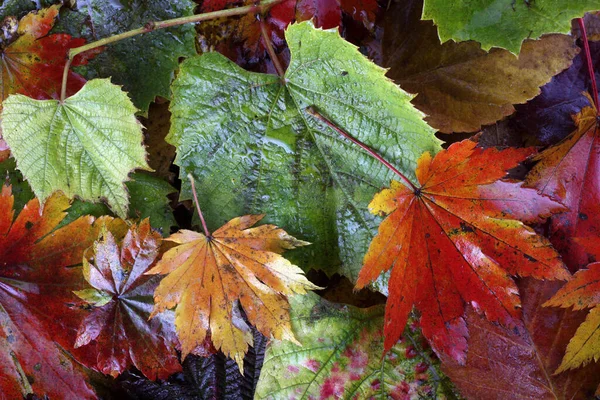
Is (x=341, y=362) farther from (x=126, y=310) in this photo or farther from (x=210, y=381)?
(x=126, y=310)

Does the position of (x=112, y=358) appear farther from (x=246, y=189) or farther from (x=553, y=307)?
(x=553, y=307)

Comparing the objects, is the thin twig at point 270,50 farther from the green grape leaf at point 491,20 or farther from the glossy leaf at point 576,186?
the glossy leaf at point 576,186

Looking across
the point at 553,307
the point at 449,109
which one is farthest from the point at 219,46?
the point at 553,307

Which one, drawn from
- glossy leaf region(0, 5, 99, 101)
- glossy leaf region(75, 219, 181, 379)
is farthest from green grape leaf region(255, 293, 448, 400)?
glossy leaf region(0, 5, 99, 101)

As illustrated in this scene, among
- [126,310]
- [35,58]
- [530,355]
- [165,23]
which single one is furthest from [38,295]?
[530,355]

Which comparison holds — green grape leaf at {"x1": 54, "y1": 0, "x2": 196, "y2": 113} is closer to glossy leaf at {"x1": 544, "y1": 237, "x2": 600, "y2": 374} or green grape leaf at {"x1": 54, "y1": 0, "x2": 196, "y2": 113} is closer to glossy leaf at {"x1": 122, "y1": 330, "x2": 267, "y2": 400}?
glossy leaf at {"x1": 122, "y1": 330, "x2": 267, "y2": 400}
